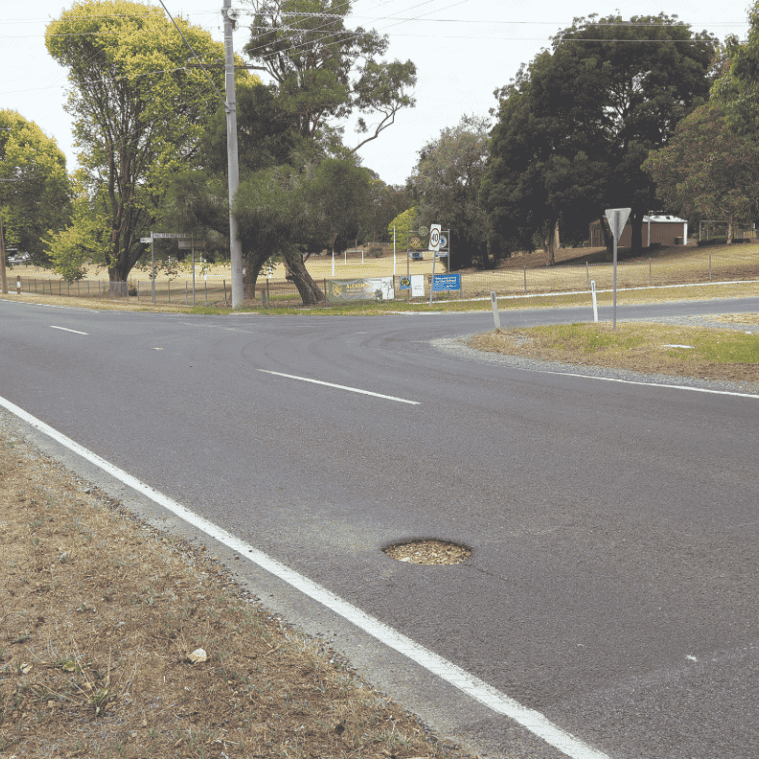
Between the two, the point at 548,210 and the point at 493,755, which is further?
the point at 548,210

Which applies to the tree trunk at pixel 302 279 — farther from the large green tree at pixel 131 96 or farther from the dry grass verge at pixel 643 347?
the dry grass verge at pixel 643 347

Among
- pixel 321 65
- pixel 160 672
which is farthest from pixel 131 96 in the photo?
pixel 160 672

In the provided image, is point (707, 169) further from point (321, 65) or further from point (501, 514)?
point (501, 514)

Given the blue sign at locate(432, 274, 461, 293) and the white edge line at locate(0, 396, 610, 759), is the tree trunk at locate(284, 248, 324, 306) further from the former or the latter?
the white edge line at locate(0, 396, 610, 759)

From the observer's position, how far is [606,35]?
173ft

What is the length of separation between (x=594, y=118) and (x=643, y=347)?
147 ft

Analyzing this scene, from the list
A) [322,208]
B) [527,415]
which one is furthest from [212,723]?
[322,208]

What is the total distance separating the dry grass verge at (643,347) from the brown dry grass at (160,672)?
30.7 feet

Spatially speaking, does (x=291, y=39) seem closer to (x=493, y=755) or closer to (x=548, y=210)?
(x=548, y=210)

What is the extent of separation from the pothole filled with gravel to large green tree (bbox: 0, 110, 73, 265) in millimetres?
59510

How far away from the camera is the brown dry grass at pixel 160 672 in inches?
107

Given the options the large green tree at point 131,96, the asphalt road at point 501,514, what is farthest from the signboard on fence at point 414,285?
the asphalt road at point 501,514

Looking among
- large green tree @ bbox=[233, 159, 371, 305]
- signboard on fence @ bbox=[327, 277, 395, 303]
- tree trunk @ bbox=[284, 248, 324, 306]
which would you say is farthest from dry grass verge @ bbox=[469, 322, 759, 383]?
signboard on fence @ bbox=[327, 277, 395, 303]

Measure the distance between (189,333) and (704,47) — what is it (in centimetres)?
4845
